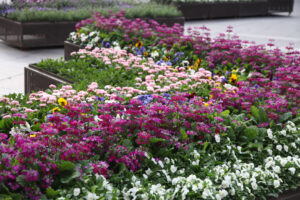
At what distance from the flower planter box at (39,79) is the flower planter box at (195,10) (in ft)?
40.1

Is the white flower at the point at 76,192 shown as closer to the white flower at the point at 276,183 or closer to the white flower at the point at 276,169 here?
the white flower at the point at 276,183

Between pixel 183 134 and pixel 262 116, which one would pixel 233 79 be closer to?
pixel 262 116

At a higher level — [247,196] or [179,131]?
[179,131]

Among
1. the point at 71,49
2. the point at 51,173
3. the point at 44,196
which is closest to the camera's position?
the point at 44,196

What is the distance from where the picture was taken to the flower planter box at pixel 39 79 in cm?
594

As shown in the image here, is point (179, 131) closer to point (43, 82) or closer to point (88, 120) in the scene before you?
point (88, 120)

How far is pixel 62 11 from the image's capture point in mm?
11500

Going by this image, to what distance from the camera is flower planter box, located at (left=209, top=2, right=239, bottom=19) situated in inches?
750

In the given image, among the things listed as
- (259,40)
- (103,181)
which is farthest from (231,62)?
(259,40)

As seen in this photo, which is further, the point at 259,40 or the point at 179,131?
the point at 259,40

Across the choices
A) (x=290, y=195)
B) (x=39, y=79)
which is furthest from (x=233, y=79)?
(x=39, y=79)

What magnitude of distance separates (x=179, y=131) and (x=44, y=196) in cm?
129

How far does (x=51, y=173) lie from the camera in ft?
8.27

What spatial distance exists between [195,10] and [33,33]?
9161mm
